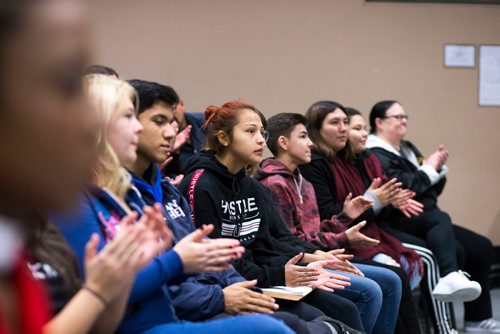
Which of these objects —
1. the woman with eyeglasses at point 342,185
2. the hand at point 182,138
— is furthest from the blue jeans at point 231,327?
the hand at point 182,138

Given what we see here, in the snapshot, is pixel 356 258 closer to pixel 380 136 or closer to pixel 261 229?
pixel 261 229

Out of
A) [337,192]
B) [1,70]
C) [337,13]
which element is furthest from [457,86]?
[1,70]

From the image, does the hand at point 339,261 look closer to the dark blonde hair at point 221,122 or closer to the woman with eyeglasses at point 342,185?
the woman with eyeglasses at point 342,185

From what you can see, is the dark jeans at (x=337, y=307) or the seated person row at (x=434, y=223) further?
the seated person row at (x=434, y=223)

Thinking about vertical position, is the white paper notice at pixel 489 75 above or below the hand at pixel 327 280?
above

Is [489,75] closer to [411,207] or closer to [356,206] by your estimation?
[411,207]

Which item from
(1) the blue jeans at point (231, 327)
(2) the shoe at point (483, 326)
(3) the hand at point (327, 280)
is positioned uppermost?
(1) the blue jeans at point (231, 327)

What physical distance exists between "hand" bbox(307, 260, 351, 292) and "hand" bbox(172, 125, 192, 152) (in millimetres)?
1106

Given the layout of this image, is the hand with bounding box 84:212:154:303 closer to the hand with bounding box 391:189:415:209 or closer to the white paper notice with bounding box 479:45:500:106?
the hand with bounding box 391:189:415:209

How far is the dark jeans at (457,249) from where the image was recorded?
4.00 metres

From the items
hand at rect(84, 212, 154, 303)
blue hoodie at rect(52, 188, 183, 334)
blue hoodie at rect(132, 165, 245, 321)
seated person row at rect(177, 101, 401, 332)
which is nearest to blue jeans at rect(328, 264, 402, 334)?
seated person row at rect(177, 101, 401, 332)

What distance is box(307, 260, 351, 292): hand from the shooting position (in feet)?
8.89

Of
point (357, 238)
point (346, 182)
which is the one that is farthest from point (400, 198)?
point (357, 238)

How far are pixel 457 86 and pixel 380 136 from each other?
118 centimetres
